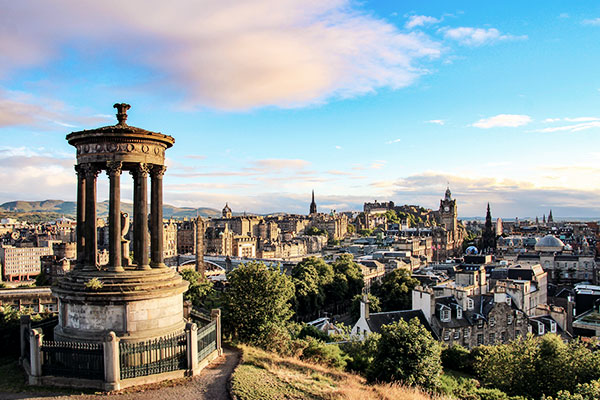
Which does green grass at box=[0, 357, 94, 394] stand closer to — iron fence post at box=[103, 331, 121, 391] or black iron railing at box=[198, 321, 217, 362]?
iron fence post at box=[103, 331, 121, 391]

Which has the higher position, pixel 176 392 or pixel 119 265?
pixel 119 265

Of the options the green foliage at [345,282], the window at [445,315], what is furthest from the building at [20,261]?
the window at [445,315]

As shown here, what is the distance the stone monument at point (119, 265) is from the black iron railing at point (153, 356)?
0.90m

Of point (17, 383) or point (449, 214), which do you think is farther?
point (449, 214)

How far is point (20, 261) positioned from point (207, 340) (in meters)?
129

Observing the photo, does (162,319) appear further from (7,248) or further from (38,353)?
(7,248)

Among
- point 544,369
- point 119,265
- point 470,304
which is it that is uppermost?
point 119,265

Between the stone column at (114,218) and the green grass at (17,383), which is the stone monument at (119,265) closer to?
Result: the stone column at (114,218)

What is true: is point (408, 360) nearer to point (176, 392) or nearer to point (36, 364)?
point (176, 392)

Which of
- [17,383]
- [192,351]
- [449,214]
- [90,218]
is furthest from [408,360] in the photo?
[449,214]

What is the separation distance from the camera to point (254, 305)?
24734 mm

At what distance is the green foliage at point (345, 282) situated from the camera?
72.2m

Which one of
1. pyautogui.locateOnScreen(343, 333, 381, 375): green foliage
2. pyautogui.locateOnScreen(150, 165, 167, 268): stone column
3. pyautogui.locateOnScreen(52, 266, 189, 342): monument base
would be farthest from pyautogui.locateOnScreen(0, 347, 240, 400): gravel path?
pyautogui.locateOnScreen(343, 333, 381, 375): green foliage

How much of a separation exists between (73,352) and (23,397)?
1742 millimetres
